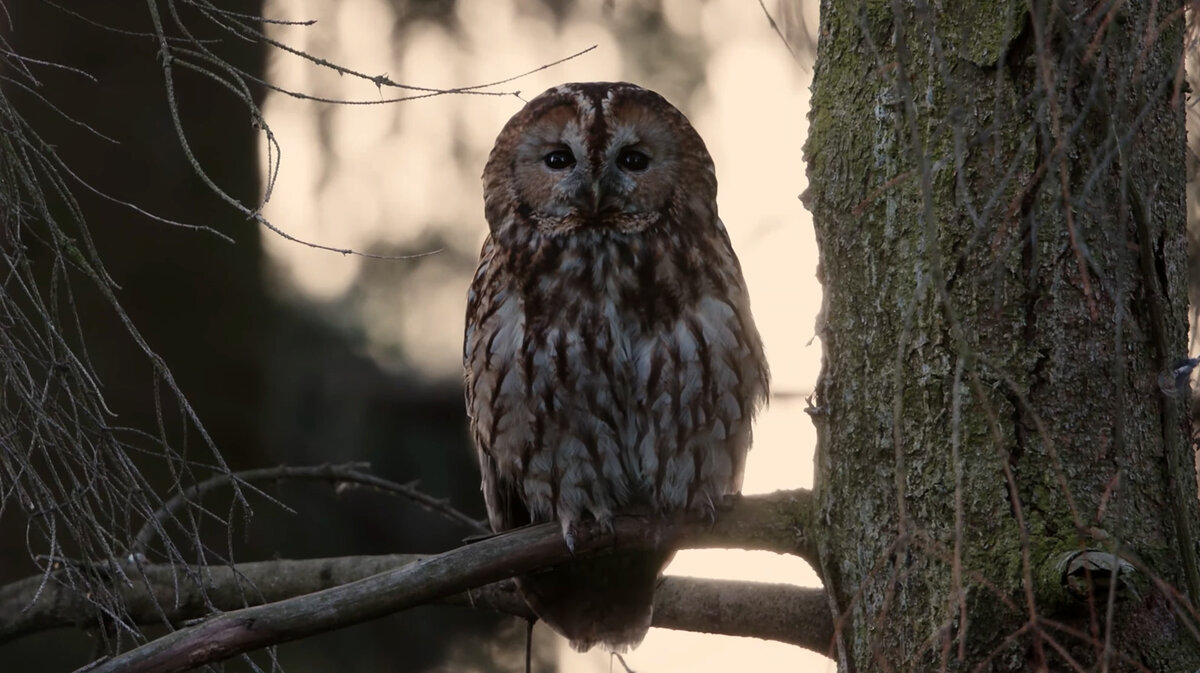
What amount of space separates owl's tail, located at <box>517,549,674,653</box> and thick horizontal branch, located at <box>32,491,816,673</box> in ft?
0.77

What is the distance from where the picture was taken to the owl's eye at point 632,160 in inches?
124

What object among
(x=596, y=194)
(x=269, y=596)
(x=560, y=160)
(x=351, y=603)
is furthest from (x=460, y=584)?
(x=560, y=160)

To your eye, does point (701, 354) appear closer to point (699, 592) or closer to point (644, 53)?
point (699, 592)

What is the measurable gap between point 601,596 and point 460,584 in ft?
3.36

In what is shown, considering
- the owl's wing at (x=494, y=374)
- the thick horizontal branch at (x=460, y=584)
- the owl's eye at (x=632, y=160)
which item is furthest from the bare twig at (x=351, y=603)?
the owl's eye at (x=632, y=160)

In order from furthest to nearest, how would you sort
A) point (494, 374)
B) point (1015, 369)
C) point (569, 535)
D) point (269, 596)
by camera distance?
point (494, 374), point (269, 596), point (569, 535), point (1015, 369)

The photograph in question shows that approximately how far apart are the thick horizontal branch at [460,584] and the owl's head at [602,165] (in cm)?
73

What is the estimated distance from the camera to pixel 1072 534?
2.04 m

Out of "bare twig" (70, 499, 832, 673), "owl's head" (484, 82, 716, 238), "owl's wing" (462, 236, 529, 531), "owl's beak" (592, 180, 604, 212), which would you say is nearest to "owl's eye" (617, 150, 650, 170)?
"owl's head" (484, 82, 716, 238)

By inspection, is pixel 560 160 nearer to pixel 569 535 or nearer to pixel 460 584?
pixel 569 535

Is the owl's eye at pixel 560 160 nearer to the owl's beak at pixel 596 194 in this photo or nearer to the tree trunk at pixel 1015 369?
the owl's beak at pixel 596 194

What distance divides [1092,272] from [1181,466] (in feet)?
1.08

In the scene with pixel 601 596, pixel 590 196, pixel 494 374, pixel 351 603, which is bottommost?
pixel 601 596

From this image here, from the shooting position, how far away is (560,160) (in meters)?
3.17
